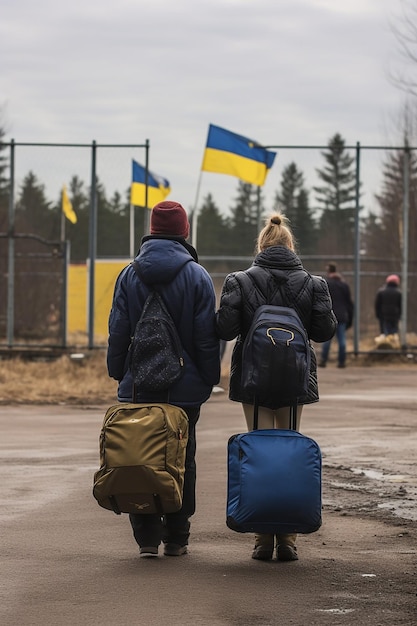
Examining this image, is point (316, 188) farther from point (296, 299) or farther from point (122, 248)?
point (296, 299)

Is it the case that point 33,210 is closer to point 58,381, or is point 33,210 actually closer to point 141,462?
point 58,381

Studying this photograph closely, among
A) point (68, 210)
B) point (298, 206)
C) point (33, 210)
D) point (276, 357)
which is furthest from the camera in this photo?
point (298, 206)

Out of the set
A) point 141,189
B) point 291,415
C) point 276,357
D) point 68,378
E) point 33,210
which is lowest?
point 68,378

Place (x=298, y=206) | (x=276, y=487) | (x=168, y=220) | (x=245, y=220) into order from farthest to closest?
(x=245, y=220) → (x=298, y=206) → (x=168, y=220) → (x=276, y=487)

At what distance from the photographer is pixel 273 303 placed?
7.50 metres

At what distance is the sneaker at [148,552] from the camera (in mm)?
7398

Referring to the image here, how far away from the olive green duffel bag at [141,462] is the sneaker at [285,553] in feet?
1.87

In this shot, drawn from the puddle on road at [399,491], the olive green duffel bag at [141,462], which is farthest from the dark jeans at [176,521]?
the puddle on road at [399,491]

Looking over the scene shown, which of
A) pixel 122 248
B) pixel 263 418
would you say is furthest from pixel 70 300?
pixel 263 418

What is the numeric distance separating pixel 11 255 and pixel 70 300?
5.59 feet

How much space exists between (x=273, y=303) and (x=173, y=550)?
1395 mm

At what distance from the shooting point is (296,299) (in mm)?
7531

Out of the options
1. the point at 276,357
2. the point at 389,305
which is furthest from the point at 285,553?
the point at 389,305

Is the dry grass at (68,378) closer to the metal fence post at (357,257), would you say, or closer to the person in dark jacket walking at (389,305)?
the metal fence post at (357,257)
